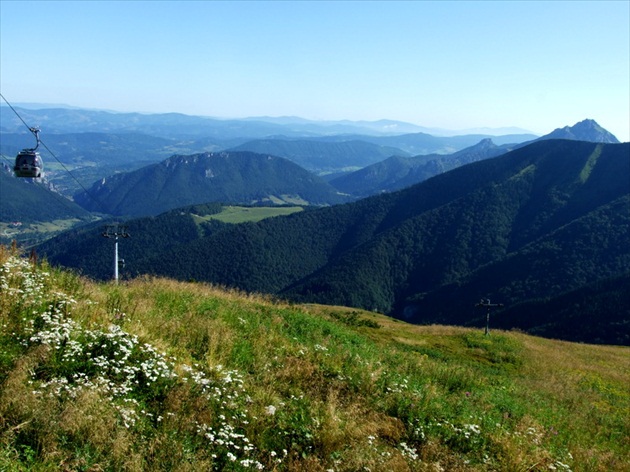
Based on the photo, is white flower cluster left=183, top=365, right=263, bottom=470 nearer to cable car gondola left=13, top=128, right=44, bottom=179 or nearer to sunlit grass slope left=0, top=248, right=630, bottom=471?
sunlit grass slope left=0, top=248, right=630, bottom=471

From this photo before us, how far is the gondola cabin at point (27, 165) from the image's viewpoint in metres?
20.4

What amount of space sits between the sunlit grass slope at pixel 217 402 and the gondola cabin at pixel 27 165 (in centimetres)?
1043

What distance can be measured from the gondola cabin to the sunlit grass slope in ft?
34.2

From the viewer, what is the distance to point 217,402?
26.5ft

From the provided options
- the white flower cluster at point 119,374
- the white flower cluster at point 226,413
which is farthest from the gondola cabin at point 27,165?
the white flower cluster at point 226,413

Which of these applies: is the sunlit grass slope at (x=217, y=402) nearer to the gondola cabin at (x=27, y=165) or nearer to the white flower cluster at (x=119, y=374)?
the white flower cluster at (x=119, y=374)

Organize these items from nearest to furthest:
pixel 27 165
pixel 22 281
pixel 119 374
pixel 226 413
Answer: pixel 226 413 < pixel 119 374 < pixel 22 281 < pixel 27 165

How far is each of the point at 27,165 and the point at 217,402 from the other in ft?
57.6

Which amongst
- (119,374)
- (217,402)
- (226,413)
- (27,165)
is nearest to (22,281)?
(119,374)

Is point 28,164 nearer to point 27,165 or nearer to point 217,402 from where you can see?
point 27,165

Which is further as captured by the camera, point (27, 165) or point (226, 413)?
point (27, 165)

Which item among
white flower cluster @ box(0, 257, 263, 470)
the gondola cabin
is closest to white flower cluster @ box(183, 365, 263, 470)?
white flower cluster @ box(0, 257, 263, 470)

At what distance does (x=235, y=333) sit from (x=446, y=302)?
600 ft

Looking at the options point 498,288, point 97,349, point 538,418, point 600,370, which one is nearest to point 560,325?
point 498,288
